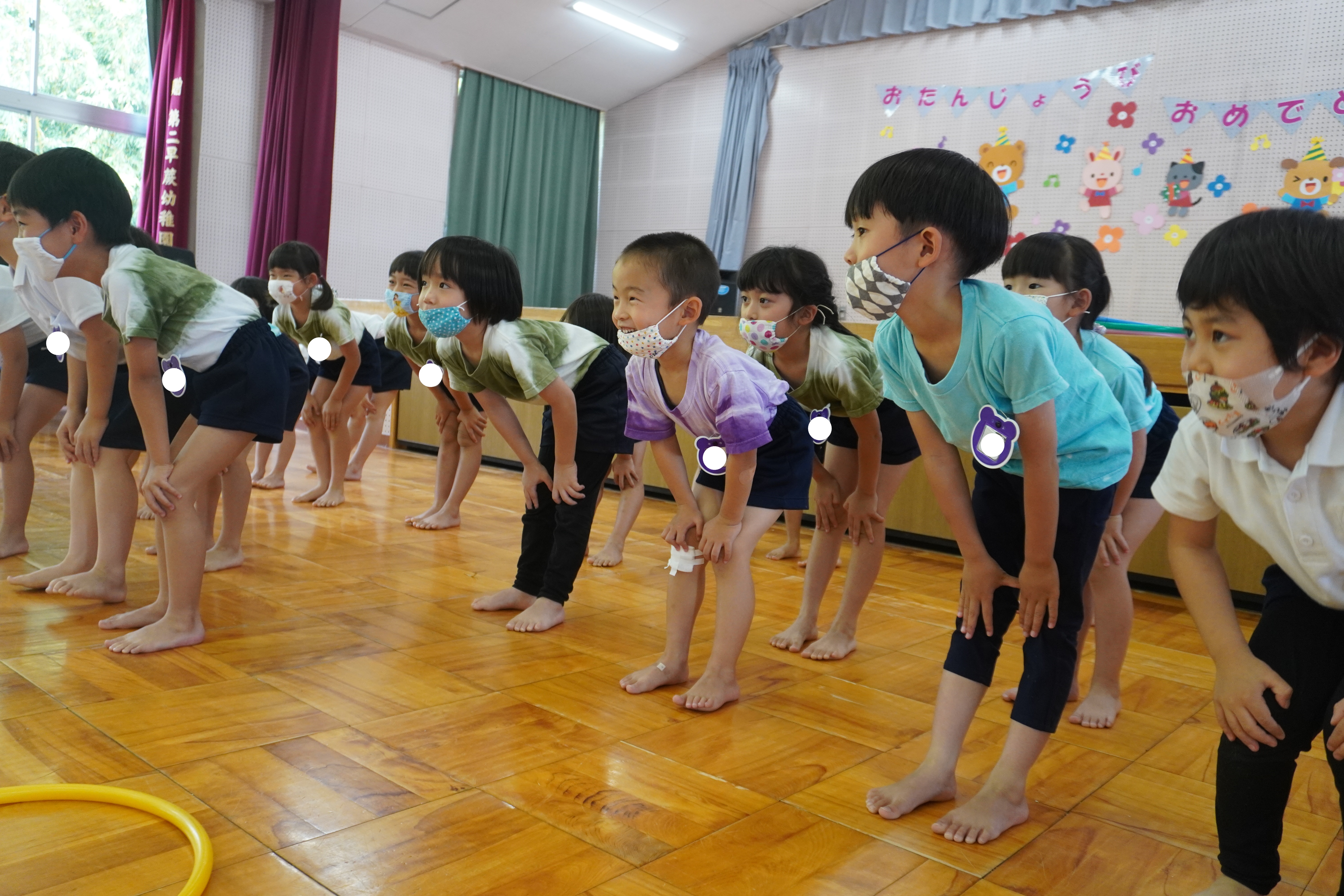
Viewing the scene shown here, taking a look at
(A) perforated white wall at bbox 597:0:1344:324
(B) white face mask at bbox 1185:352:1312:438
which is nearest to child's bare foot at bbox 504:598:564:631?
(B) white face mask at bbox 1185:352:1312:438

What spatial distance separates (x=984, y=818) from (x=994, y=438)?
0.48 meters

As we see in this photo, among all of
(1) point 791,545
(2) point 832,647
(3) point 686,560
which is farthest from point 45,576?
(1) point 791,545

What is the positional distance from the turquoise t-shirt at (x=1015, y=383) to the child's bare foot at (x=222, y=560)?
1813mm

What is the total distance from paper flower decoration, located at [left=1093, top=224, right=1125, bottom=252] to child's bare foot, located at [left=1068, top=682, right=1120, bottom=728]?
161 inches

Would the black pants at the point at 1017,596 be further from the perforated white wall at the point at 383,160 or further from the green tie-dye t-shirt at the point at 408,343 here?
the perforated white wall at the point at 383,160

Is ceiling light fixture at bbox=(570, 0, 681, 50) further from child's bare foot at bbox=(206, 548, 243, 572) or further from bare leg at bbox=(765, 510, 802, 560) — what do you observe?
child's bare foot at bbox=(206, 548, 243, 572)

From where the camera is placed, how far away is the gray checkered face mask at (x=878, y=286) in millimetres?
1145

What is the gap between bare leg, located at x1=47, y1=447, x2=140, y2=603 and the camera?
198 cm

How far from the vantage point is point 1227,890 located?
39.4 inches

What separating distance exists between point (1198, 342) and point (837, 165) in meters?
5.69

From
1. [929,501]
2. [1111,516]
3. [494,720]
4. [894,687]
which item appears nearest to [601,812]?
[494,720]

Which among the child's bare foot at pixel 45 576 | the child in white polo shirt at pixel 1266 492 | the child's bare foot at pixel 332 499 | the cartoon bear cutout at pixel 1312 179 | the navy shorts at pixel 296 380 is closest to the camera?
the child in white polo shirt at pixel 1266 492

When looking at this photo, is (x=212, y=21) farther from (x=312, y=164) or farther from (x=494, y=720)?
(x=494, y=720)

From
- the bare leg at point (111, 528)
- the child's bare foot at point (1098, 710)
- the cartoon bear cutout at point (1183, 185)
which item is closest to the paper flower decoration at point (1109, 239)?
the cartoon bear cutout at point (1183, 185)
